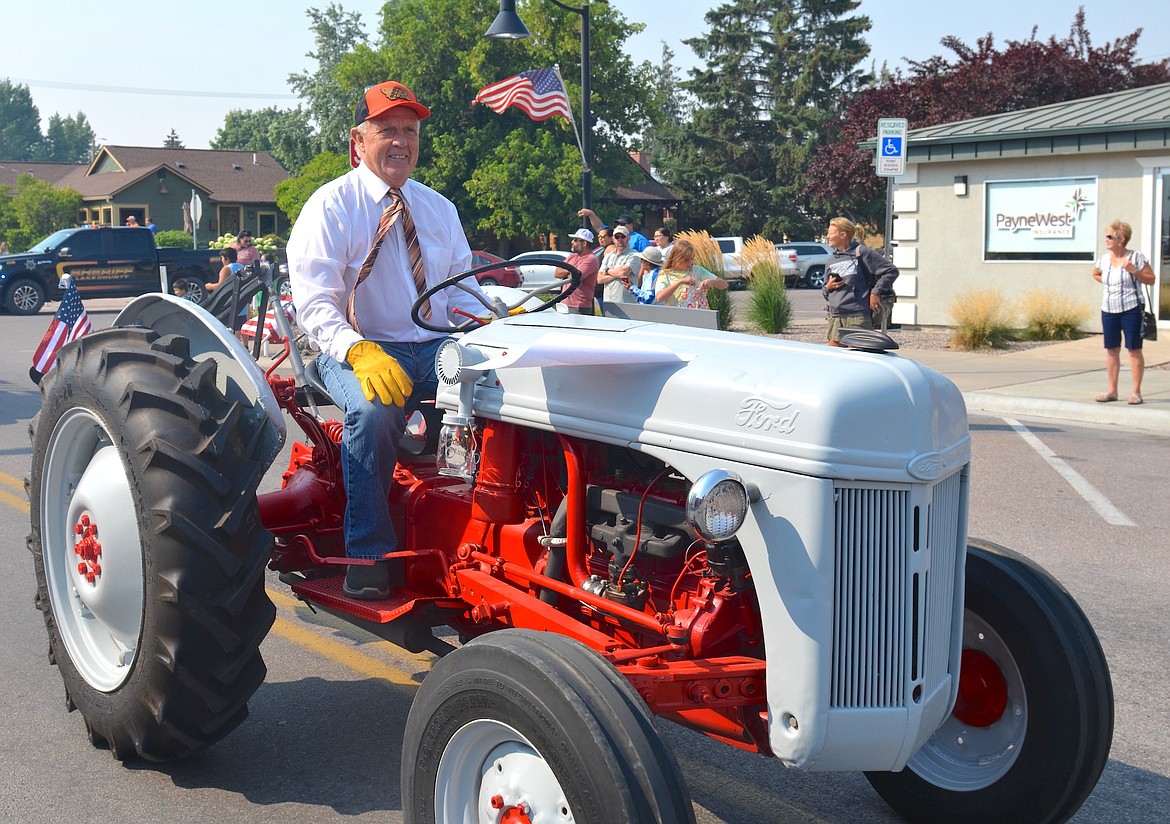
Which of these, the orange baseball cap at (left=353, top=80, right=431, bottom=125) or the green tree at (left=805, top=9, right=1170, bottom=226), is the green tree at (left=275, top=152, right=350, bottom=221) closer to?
the green tree at (left=805, top=9, right=1170, bottom=226)

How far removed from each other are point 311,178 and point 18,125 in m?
130

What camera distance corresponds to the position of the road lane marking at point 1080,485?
293 inches

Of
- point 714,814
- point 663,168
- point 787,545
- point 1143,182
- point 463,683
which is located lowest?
point 714,814

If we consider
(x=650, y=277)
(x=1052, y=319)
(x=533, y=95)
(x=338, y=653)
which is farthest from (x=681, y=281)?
(x=338, y=653)

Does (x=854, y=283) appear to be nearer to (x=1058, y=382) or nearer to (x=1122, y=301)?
(x=1122, y=301)

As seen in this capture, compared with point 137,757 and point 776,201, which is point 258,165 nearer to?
point 776,201

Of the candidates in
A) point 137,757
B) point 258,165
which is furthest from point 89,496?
point 258,165

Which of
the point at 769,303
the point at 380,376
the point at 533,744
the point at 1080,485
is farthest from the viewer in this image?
the point at 769,303

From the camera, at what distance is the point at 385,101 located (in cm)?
430

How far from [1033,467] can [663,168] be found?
48117mm

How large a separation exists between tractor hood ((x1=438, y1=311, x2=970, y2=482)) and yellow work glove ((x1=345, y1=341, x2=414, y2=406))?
320 millimetres

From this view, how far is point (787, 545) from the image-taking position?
9.25 feet

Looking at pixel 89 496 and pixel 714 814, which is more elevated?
pixel 89 496

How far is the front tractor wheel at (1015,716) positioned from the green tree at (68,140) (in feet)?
559
